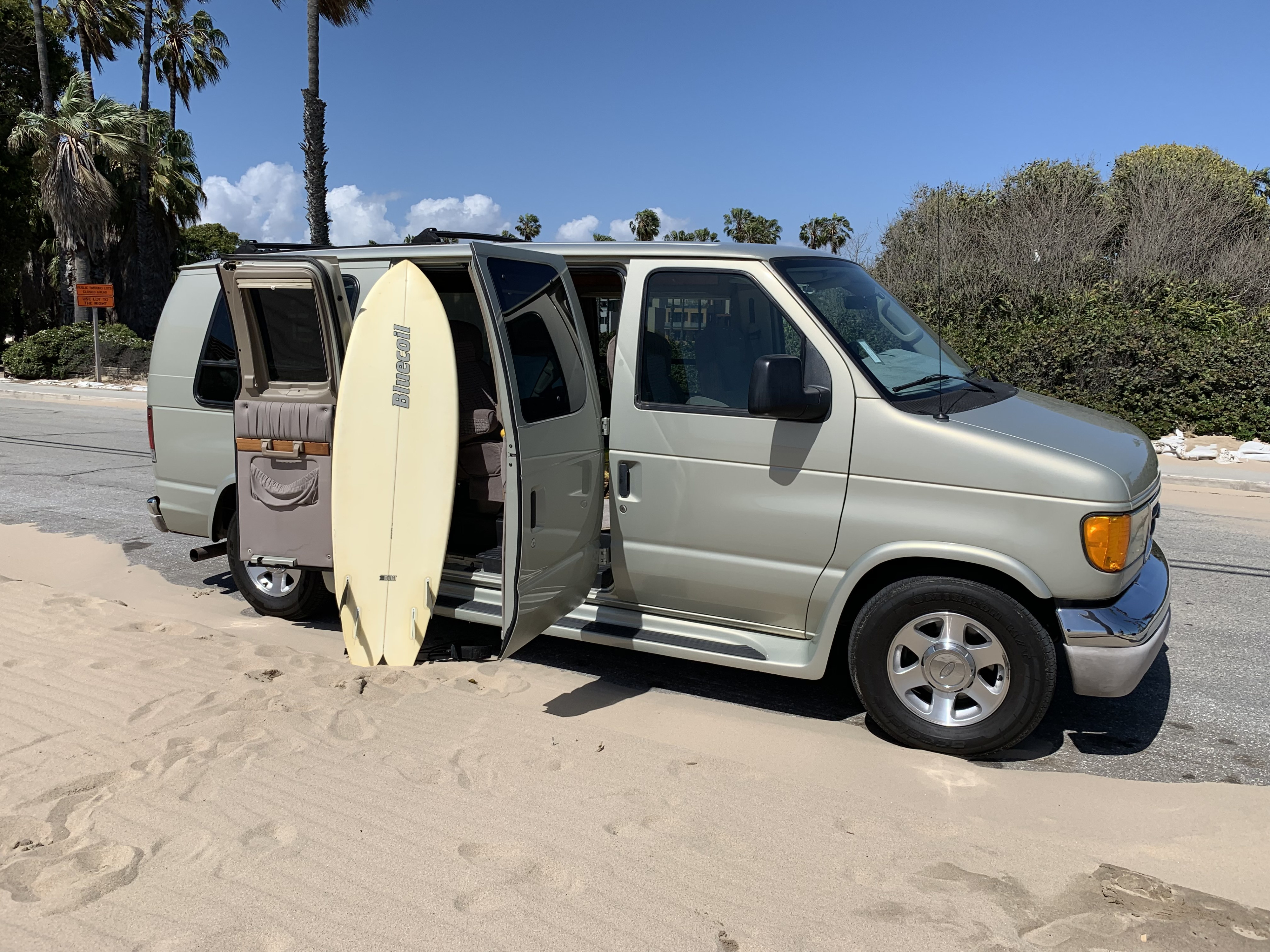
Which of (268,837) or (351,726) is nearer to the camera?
(268,837)

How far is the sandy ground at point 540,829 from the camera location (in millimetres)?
2732

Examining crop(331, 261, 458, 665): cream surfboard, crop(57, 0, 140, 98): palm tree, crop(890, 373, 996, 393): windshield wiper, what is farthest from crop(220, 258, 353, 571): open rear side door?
crop(57, 0, 140, 98): palm tree

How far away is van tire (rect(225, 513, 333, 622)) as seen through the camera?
5465 millimetres

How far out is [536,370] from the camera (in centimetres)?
428

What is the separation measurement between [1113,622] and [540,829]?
2402 millimetres

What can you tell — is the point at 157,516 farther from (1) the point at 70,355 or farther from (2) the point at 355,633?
(1) the point at 70,355

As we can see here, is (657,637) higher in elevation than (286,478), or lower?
lower

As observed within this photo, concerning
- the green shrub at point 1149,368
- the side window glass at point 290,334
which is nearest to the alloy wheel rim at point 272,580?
the side window glass at point 290,334

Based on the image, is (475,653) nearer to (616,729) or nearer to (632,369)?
(616,729)

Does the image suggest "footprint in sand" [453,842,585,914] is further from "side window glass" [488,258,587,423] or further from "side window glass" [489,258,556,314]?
"side window glass" [489,258,556,314]

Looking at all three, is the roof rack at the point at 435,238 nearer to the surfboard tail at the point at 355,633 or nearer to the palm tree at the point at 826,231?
Result: the surfboard tail at the point at 355,633

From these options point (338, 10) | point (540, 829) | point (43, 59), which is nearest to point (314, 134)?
point (338, 10)

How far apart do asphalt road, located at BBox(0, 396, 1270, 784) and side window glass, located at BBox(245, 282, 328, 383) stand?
1574 mm

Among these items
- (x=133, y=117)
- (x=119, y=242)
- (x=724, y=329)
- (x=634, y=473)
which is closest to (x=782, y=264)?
(x=724, y=329)
